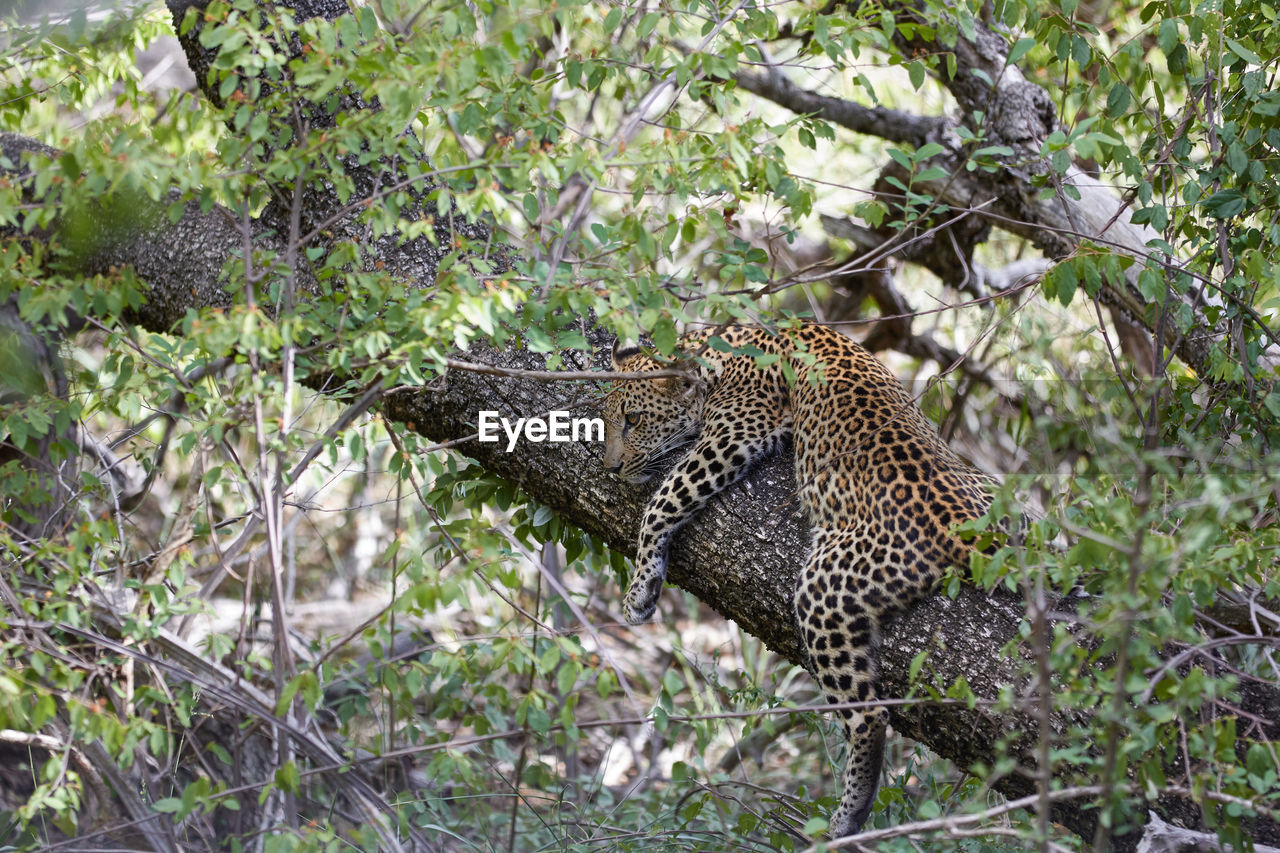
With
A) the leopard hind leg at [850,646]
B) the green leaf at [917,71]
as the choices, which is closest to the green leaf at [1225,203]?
the green leaf at [917,71]

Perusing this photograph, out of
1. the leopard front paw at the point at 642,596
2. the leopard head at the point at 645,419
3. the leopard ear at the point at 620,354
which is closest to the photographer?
the leopard front paw at the point at 642,596

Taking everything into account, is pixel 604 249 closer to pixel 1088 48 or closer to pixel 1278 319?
pixel 1088 48

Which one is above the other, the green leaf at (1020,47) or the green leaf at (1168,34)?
the green leaf at (1168,34)

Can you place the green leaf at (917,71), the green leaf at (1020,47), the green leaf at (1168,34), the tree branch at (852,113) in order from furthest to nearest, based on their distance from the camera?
the tree branch at (852,113), the green leaf at (917,71), the green leaf at (1168,34), the green leaf at (1020,47)

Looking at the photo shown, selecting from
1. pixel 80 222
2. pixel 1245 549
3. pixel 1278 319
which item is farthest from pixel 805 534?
pixel 80 222

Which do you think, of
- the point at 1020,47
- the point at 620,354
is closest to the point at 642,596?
the point at 620,354

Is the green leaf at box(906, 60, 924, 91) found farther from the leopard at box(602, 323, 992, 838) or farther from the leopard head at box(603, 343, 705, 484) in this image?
the leopard head at box(603, 343, 705, 484)

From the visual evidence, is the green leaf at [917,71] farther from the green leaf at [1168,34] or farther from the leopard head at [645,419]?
the leopard head at [645,419]

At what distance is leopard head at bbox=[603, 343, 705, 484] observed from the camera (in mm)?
4863

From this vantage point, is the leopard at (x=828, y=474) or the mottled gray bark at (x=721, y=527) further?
the leopard at (x=828, y=474)

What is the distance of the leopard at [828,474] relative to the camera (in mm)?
3996

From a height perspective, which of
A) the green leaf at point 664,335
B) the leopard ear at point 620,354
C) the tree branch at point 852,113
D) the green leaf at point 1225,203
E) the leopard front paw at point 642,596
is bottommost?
the leopard front paw at point 642,596

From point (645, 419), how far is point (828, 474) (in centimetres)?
101

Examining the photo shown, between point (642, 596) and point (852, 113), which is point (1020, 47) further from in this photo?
point (852, 113)
